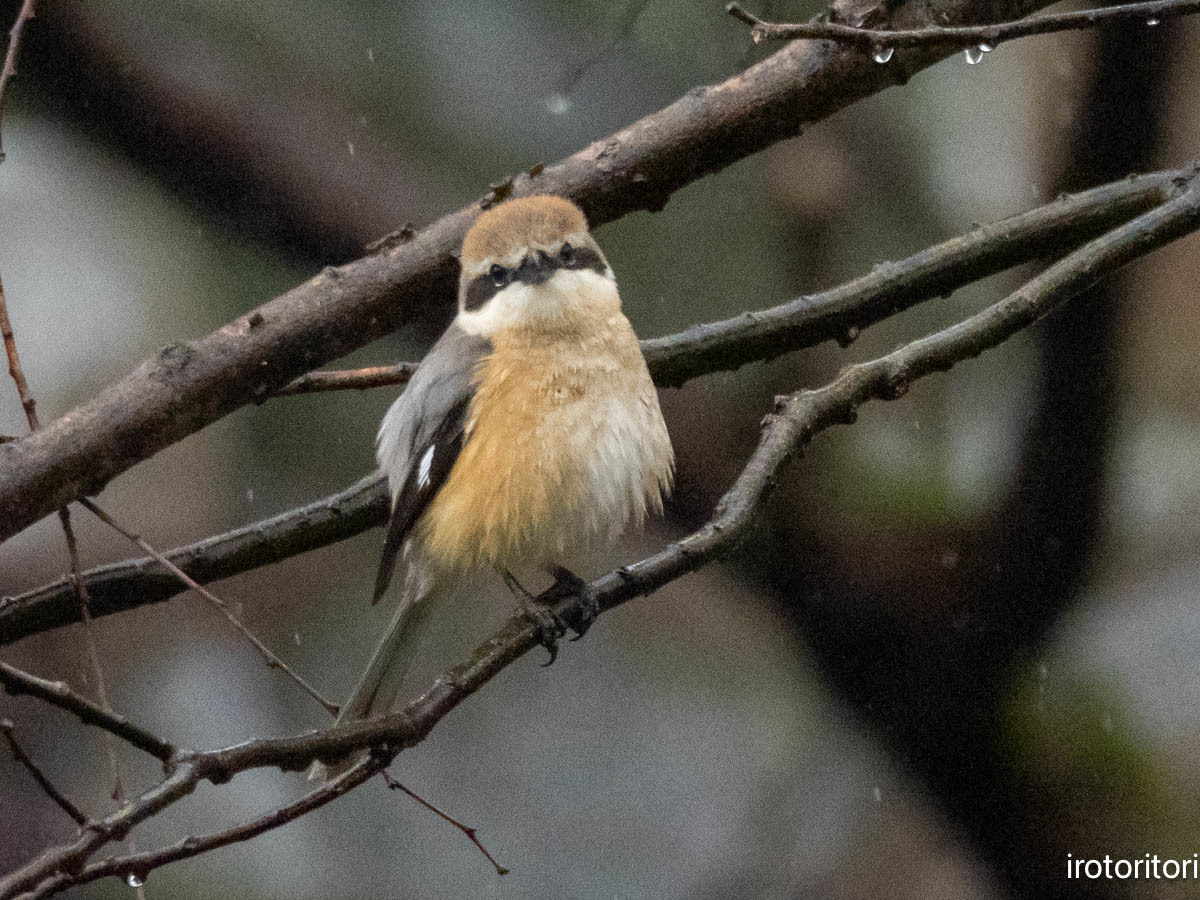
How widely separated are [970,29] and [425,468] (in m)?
0.94

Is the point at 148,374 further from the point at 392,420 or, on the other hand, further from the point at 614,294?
the point at 614,294

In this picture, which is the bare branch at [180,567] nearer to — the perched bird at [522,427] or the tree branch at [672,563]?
the perched bird at [522,427]

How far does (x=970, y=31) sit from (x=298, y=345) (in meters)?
0.97

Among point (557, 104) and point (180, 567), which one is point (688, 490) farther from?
point (180, 567)

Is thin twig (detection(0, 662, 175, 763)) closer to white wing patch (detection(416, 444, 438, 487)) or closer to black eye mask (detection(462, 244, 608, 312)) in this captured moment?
white wing patch (detection(416, 444, 438, 487))

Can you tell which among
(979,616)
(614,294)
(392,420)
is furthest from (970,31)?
(979,616)

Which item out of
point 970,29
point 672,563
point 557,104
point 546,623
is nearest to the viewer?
point 970,29

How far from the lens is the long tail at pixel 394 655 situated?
178 centimetres

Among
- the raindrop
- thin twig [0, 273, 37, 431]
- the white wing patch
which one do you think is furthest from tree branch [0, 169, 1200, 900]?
the raindrop

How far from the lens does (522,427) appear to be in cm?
168

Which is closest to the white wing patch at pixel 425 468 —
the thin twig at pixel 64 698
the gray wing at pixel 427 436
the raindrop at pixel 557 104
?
the gray wing at pixel 427 436

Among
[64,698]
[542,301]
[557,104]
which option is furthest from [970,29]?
[557,104]

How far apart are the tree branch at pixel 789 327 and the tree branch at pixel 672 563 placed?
0.45 ft

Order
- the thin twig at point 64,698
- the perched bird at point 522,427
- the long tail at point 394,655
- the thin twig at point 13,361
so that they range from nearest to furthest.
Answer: the thin twig at point 64,698 < the thin twig at point 13,361 < the perched bird at point 522,427 < the long tail at point 394,655
